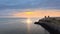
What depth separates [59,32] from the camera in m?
17.0

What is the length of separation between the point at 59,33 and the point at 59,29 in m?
0.66

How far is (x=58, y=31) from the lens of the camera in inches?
688

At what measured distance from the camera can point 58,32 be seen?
1739 cm

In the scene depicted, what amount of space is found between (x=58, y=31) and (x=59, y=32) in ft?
1.46

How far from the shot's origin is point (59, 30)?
1725 centimetres

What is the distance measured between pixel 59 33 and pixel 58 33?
16.8 inches

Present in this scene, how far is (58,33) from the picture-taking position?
17.5 m

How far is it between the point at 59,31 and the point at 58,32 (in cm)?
26

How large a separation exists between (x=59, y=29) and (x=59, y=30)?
0.32 m

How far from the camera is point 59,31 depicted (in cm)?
1719

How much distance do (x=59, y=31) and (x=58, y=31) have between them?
0.29m
